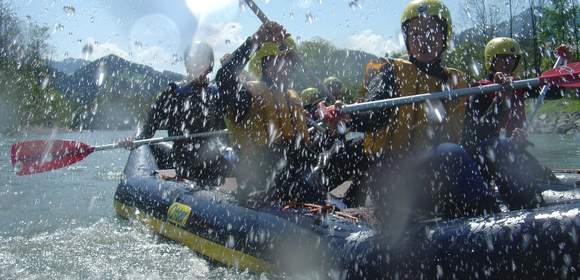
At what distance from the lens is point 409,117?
11.2 feet

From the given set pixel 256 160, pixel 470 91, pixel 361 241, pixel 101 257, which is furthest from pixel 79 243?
pixel 470 91

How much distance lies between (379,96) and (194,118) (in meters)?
3.50

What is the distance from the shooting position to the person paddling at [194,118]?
625 centimetres

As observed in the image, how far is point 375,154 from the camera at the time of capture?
136 inches

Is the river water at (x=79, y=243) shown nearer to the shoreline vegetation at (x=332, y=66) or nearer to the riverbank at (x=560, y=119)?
the shoreline vegetation at (x=332, y=66)

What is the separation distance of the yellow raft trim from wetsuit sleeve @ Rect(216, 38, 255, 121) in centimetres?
122

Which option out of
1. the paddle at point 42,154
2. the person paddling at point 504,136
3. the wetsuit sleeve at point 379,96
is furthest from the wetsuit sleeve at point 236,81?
the paddle at point 42,154

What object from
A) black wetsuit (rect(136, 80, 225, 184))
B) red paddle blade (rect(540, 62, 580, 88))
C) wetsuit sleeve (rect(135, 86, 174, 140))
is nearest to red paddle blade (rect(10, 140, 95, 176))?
wetsuit sleeve (rect(135, 86, 174, 140))

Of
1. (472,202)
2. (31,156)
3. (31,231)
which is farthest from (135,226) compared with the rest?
(472,202)

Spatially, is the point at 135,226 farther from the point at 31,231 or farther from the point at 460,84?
the point at 460,84

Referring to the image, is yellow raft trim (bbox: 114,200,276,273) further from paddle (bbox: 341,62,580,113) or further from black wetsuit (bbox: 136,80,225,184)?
paddle (bbox: 341,62,580,113)

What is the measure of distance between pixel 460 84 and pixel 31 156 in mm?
5966

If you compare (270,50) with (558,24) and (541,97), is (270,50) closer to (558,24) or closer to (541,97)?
(541,97)

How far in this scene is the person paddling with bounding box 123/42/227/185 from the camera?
6.25 metres
